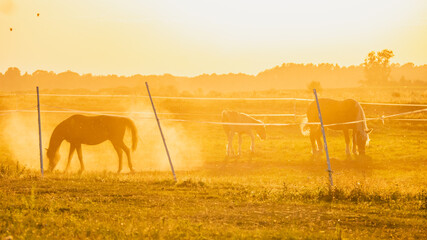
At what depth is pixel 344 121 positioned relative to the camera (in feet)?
74.4

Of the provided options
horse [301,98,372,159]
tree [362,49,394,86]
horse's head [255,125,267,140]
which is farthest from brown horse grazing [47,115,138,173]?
tree [362,49,394,86]

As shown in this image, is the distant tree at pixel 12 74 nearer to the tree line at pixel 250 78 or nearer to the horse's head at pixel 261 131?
the tree line at pixel 250 78

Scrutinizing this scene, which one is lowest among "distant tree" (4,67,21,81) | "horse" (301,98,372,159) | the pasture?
the pasture

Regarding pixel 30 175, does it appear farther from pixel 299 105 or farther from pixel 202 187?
pixel 299 105

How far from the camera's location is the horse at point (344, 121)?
21453 mm

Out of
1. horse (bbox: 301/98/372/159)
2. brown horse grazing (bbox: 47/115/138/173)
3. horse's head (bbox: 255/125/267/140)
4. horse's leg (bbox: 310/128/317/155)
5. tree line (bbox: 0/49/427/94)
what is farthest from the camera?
tree line (bbox: 0/49/427/94)

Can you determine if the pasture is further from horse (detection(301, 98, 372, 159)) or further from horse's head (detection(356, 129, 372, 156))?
horse (detection(301, 98, 372, 159))

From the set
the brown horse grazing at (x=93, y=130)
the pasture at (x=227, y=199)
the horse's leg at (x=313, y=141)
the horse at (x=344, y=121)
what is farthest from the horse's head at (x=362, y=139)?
the brown horse grazing at (x=93, y=130)

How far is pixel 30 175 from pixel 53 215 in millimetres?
5747

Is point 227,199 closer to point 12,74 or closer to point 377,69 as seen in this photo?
point 377,69

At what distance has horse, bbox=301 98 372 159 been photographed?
2145cm

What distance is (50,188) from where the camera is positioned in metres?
12.5

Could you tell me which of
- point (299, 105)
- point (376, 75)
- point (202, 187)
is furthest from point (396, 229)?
point (376, 75)

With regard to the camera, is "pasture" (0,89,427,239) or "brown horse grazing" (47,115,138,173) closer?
"pasture" (0,89,427,239)
